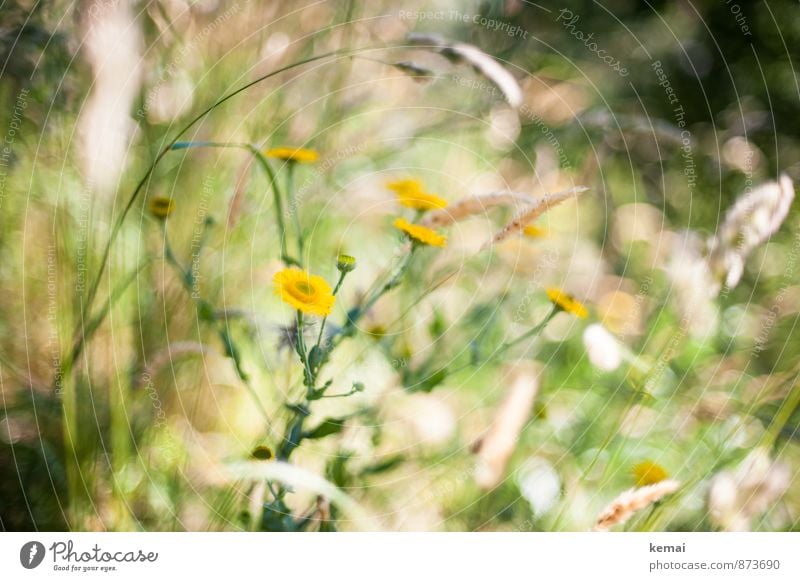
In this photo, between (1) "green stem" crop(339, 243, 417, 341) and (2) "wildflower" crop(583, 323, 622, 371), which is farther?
(2) "wildflower" crop(583, 323, 622, 371)

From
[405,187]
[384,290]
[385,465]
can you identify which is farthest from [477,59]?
[385,465]

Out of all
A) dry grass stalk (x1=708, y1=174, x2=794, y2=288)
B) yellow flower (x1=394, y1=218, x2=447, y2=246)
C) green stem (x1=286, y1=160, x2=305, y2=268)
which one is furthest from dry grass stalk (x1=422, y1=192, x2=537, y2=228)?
dry grass stalk (x1=708, y1=174, x2=794, y2=288)

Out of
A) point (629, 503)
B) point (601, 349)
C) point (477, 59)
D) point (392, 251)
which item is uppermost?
point (477, 59)

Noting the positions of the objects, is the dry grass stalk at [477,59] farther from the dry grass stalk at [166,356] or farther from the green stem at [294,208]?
the dry grass stalk at [166,356]

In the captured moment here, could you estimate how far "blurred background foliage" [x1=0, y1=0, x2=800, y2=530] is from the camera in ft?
1.86

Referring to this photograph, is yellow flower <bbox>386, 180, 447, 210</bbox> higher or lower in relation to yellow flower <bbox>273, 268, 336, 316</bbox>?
higher

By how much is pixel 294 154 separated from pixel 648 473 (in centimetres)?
41

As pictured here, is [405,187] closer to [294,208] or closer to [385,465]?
[294,208]

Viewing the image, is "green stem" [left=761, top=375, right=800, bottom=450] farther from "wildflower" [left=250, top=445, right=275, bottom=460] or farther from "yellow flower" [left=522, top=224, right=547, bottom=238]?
"wildflower" [left=250, top=445, right=275, bottom=460]

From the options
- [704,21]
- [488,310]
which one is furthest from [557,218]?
[704,21]

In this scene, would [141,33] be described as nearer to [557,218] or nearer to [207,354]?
[207,354]

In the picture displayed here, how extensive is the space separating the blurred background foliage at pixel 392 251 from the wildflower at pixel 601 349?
0.04ft

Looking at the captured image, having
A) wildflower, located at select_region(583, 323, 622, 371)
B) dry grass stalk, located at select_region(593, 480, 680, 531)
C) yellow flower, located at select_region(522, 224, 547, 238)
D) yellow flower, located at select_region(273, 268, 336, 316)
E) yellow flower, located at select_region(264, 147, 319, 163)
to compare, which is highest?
yellow flower, located at select_region(264, 147, 319, 163)

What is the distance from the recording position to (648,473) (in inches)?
24.0
